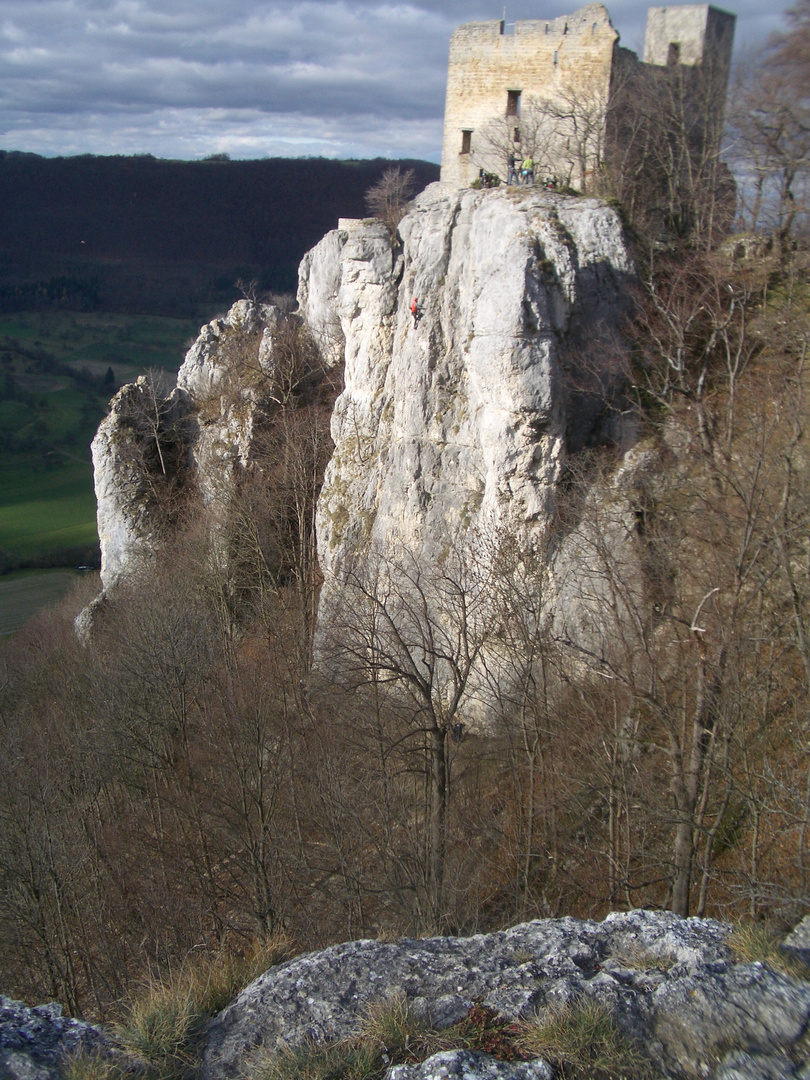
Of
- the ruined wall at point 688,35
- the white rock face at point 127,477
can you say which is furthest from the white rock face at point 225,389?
the ruined wall at point 688,35

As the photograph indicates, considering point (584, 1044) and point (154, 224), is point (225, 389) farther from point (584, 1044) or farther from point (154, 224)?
point (154, 224)

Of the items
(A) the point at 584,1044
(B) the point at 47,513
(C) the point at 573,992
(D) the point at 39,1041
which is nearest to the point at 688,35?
(C) the point at 573,992

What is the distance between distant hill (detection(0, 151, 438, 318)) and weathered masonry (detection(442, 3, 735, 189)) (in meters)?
85.6

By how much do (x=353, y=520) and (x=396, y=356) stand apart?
13.2 feet

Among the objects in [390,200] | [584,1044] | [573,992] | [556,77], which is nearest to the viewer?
[584,1044]

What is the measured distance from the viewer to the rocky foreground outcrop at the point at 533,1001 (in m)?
3.06

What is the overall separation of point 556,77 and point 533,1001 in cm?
1971

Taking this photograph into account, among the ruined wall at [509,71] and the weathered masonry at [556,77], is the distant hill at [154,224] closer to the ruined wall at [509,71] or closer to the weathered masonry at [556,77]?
the ruined wall at [509,71]

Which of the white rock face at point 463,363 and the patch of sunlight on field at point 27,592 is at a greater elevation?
the white rock face at point 463,363

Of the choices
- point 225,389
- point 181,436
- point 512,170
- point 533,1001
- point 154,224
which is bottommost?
point 181,436

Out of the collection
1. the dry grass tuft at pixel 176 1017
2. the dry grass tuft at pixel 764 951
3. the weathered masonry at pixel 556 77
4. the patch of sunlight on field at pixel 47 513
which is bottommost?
the patch of sunlight on field at pixel 47 513

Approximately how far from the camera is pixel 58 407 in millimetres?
79625

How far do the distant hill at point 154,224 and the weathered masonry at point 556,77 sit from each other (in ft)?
281

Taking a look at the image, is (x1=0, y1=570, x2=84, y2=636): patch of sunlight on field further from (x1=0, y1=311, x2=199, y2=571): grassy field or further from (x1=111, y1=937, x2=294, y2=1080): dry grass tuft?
(x1=111, y1=937, x2=294, y2=1080): dry grass tuft
